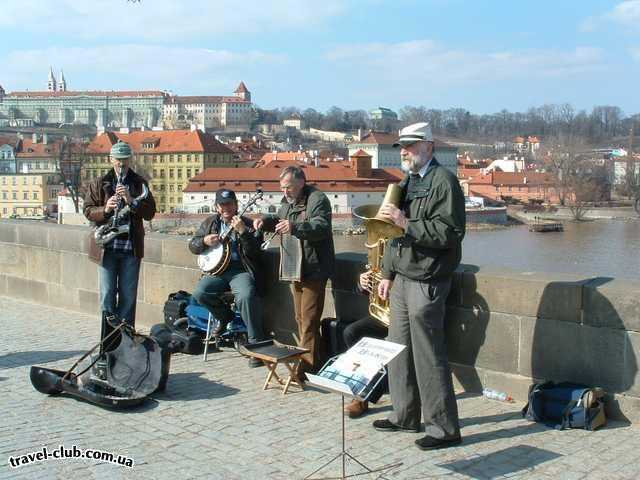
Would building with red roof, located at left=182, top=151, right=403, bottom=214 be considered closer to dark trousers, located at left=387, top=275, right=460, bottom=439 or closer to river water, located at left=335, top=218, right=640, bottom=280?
river water, located at left=335, top=218, right=640, bottom=280

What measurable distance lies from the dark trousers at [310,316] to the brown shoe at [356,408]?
0.86m

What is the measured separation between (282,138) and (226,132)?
13.7 metres

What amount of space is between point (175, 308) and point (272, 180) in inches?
3205

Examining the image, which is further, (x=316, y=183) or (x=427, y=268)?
(x=316, y=183)

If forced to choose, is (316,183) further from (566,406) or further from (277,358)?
(566,406)

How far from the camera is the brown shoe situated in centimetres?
529

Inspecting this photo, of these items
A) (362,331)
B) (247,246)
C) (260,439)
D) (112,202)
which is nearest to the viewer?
(260,439)

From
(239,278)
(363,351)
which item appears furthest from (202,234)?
(363,351)

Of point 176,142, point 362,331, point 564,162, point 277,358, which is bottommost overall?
point 277,358

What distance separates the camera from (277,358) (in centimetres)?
574

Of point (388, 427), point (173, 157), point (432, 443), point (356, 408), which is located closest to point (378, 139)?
point (173, 157)

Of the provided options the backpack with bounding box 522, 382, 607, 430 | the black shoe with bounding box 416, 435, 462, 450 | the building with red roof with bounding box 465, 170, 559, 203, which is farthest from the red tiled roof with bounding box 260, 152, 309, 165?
the black shoe with bounding box 416, 435, 462, 450

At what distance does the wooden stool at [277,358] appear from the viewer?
228 inches

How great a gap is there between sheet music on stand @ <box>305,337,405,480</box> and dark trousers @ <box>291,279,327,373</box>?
174 cm
